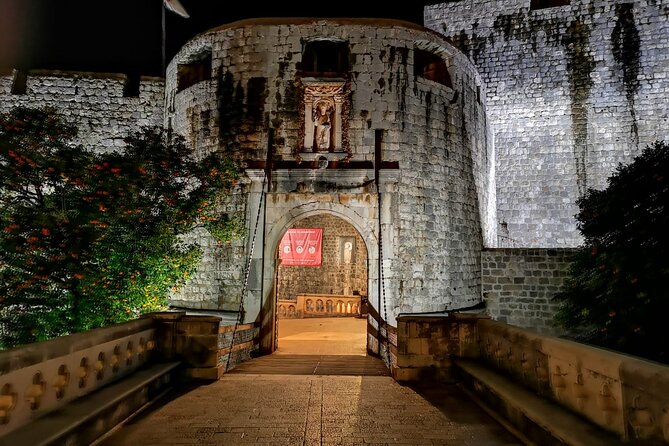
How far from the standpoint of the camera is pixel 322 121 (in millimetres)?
9336

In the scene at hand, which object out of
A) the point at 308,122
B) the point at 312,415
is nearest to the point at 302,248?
the point at 308,122

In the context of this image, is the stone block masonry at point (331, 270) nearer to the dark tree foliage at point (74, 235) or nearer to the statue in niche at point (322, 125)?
the statue in niche at point (322, 125)

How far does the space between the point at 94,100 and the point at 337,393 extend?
39.4 ft

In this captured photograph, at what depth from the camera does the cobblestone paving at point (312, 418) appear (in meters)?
3.49

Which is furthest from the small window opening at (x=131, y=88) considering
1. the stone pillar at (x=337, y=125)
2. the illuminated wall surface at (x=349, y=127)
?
the stone pillar at (x=337, y=125)

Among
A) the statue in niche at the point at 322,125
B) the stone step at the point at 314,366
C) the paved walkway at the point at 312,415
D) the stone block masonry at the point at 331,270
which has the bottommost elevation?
the stone step at the point at 314,366

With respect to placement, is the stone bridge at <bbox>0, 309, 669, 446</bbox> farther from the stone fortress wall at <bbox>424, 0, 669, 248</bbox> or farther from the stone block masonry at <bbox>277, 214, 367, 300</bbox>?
the stone block masonry at <bbox>277, 214, 367, 300</bbox>

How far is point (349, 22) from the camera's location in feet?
31.4

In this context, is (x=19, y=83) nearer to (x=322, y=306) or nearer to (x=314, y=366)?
(x=322, y=306)

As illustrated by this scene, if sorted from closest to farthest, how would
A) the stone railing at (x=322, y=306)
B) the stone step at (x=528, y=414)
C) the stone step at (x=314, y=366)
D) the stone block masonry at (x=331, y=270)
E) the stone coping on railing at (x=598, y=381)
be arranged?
the stone coping on railing at (x=598, y=381) < the stone step at (x=528, y=414) < the stone step at (x=314, y=366) < the stone railing at (x=322, y=306) < the stone block masonry at (x=331, y=270)

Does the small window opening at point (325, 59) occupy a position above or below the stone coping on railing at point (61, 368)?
above

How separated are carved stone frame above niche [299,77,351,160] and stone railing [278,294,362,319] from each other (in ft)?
26.3

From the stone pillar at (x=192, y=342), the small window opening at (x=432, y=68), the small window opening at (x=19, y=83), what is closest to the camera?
the stone pillar at (x=192, y=342)

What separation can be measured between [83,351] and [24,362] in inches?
29.6
